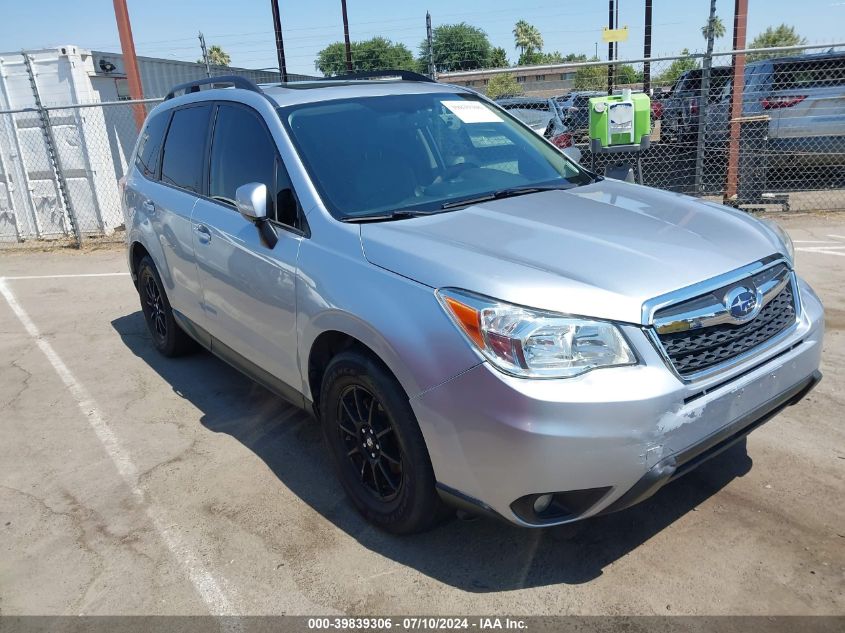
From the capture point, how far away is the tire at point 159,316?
519 centimetres

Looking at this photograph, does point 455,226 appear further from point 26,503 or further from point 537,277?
point 26,503

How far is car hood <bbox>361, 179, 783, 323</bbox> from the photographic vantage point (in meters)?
2.45

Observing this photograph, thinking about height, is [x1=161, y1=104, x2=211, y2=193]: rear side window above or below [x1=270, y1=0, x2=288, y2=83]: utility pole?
below

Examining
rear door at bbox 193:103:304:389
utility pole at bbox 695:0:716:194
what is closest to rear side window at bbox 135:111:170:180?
rear door at bbox 193:103:304:389

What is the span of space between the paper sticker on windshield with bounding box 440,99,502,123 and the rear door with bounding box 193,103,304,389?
1.14m

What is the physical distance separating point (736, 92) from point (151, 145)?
7.67 metres

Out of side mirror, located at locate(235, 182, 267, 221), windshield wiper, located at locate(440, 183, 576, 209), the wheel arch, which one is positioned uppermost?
side mirror, located at locate(235, 182, 267, 221)

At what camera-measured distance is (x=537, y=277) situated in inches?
98.4

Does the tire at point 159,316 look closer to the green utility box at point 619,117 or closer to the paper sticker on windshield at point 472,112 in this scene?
the paper sticker on windshield at point 472,112

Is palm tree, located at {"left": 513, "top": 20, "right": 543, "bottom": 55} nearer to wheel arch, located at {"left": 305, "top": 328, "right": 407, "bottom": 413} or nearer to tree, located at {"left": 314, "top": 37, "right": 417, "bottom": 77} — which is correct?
tree, located at {"left": 314, "top": 37, "right": 417, "bottom": 77}

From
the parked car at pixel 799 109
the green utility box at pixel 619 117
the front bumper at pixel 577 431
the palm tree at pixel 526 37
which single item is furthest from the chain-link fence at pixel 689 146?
the palm tree at pixel 526 37

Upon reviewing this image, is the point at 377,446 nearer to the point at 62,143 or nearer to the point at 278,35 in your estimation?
Answer: the point at 62,143

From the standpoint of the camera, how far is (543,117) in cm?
1280

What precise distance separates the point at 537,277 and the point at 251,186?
5.03ft
